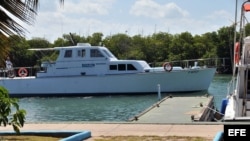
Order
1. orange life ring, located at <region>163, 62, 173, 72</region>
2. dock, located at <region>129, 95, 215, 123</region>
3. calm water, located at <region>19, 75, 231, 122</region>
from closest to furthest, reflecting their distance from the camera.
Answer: dock, located at <region>129, 95, 215, 123</region> < calm water, located at <region>19, 75, 231, 122</region> < orange life ring, located at <region>163, 62, 173, 72</region>

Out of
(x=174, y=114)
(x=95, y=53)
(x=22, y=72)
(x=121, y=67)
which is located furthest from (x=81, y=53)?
(x=174, y=114)

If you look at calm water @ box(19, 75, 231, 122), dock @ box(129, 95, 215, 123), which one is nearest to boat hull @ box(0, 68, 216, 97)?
calm water @ box(19, 75, 231, 122)

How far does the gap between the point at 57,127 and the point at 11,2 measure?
944 centimetres

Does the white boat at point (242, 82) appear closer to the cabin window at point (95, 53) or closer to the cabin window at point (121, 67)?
the cabin window at point (121, 67)

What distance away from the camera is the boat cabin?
1460 inches

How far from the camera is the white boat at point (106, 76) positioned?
3722cm

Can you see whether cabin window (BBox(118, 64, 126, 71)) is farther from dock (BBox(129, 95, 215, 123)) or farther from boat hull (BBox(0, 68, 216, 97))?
dock (BBox(129, 95, 215, 123))

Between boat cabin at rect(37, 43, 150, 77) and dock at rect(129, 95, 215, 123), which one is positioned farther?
boat cabin at rect(37, 43, 150, 77)

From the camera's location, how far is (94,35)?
7988 centimetres

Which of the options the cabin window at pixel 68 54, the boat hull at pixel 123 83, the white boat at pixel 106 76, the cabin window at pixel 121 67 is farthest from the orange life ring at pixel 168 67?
the cabin window at pixel 68 54

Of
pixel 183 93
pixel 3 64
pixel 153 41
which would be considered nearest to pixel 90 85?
pixel 183 93

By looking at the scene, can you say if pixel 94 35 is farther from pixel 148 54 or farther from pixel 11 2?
pixel 11 2

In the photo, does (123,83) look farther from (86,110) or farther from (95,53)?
(86,110)

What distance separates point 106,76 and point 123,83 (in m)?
1.42
